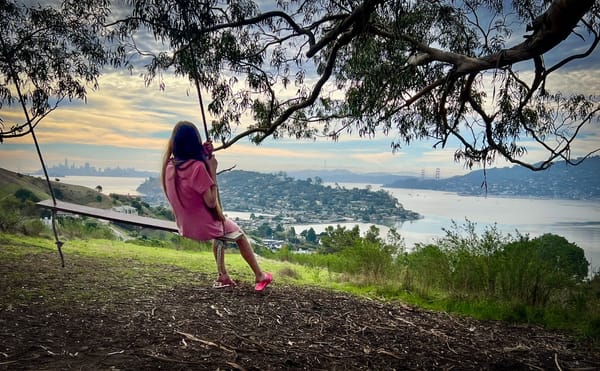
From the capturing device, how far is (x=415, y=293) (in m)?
4.64

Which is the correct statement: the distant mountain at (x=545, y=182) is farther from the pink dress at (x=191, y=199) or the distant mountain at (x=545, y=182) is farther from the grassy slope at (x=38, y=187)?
the grassy slope at (x=38, y=187)

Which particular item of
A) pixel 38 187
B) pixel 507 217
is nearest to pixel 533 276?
pixel 507 217

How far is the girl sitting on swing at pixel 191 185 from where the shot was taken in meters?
3.33

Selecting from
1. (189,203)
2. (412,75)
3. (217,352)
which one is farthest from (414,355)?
(412,75)

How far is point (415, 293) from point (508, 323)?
3.26ft

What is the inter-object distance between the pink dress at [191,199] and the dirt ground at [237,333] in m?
0.57

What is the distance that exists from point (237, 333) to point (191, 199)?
3.15 ft

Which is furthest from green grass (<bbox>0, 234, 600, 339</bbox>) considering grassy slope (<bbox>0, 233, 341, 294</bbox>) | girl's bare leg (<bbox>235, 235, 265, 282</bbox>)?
girl's bare leg (<bbox>235, 235, 265, 282</bbox>)

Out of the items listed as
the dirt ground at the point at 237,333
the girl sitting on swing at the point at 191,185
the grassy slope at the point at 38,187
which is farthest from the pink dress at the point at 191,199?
the grassy slope at the point at 38,187

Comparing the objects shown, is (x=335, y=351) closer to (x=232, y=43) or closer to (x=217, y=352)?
(x=217, y=352)

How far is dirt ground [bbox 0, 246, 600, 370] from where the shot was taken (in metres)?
2.54

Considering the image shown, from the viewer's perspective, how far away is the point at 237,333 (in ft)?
9.90

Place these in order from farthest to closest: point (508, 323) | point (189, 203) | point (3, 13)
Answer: point (3, 13), point (508, 323), point (189, 203)

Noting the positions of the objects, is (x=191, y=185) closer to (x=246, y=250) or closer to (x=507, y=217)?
(x=246, y=250)
